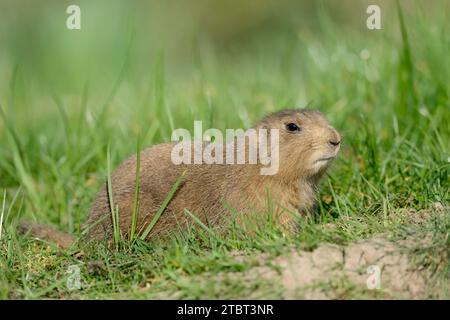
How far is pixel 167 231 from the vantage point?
4402mm

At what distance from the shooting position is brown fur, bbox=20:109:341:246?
4.37 meters

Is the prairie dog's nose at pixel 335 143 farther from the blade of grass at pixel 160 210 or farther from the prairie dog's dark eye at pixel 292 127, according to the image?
the blade of grass at pixel 160 210

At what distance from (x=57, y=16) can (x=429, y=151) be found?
6744 mm

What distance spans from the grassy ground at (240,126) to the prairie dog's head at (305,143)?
0.27 m

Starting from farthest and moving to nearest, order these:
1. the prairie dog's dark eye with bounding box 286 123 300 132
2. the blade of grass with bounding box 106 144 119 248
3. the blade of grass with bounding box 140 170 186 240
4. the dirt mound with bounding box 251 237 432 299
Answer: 1. the prairie dog's dark eye with bounding box 286 123 300 132
2. the blade of grass with bounding box 140 170 186 240
3. the blade of grass with bounding box 106 144 119 248
4. the dirt mound with bounding box 251 237 432 299

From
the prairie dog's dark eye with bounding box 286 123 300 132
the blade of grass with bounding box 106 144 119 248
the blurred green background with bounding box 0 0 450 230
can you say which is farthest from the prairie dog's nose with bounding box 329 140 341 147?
the blade of grass with bounding box 106 144 119 248

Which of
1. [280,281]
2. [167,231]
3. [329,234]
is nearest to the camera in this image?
[280,281]

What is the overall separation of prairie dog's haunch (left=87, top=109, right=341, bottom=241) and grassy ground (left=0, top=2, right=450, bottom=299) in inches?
9.5

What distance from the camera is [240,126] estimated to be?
589 centimetres

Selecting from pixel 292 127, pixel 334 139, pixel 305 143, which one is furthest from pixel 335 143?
pixel 292 127

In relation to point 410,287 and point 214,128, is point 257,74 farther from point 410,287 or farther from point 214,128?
point 410,287

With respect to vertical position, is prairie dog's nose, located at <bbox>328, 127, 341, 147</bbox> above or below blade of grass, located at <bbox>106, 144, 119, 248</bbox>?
above

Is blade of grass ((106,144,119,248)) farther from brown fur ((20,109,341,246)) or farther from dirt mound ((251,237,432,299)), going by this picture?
dirt mound ((251,237,432,299))
